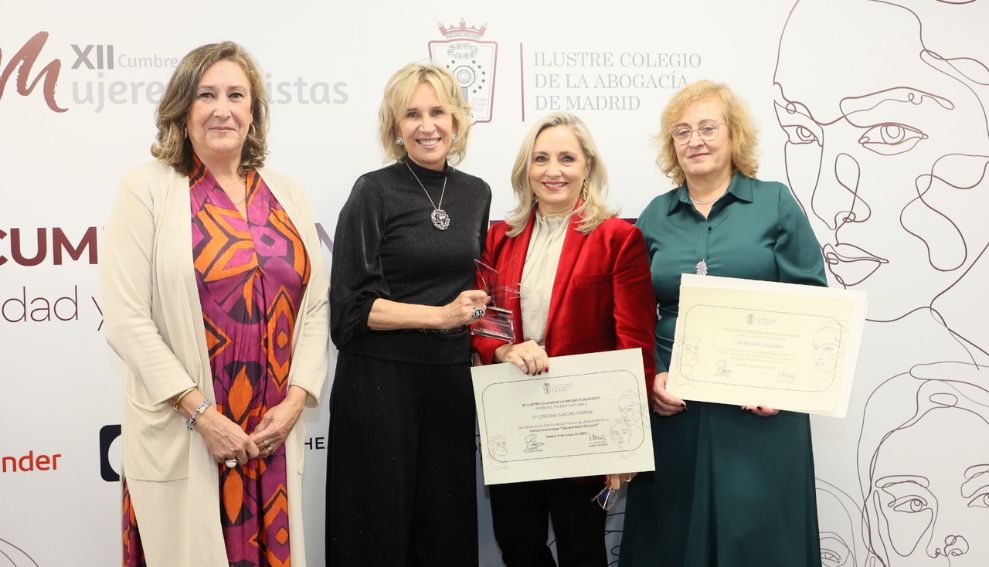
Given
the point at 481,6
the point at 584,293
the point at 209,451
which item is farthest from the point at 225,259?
the point at 481,6

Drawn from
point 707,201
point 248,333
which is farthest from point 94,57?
point 707,201

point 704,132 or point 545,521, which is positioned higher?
point 704,132

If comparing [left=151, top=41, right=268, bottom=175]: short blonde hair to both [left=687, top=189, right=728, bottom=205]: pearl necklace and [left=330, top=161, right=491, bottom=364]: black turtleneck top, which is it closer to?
[left=330, top=161, right=491, bottom=364]: black turtleneck top

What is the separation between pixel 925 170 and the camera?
325 centimetres

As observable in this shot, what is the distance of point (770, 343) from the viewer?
2.32 meters

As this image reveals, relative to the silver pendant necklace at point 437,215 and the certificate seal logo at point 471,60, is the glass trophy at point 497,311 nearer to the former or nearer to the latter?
the silver pendant necklace at point 437,215

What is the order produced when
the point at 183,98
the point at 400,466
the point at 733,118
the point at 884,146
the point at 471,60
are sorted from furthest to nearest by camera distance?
1. the point at 884,146
2. the point at 471,60
3. the point at 733,118
4. the point at 400,466
5. the point at 183,98

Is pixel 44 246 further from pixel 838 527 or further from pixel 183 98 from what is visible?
pixel 838 527

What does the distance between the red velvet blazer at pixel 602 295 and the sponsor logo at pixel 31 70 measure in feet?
6.47

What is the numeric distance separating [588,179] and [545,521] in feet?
3.60

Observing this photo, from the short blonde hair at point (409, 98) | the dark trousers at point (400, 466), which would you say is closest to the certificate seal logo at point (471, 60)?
the short blonde hair at point (409, 98)

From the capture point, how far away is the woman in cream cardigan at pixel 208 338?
205cm

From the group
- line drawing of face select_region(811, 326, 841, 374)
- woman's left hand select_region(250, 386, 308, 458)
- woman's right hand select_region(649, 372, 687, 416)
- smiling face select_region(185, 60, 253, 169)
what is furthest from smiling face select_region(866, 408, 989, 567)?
smiling face select_region(185, 60, 253, 169)

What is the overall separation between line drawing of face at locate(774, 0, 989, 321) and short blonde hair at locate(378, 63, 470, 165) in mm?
1509
